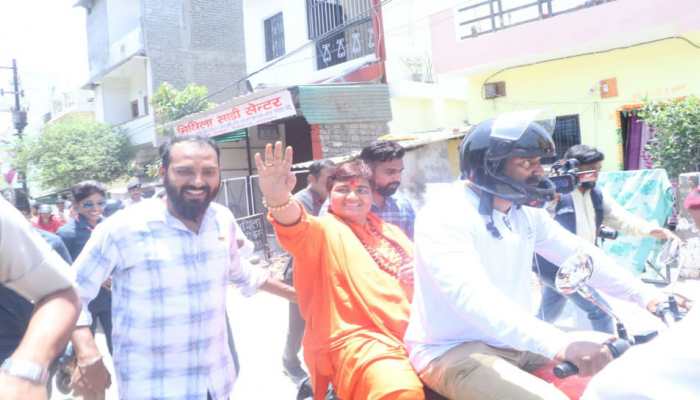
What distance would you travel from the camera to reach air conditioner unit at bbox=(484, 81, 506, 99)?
12.5 metres

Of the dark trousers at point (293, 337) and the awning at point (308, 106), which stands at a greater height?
the awning at point (308, 106)

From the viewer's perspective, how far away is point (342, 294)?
2535 millimetres

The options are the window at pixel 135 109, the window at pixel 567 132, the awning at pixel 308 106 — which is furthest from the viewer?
the window at pixel 135 109

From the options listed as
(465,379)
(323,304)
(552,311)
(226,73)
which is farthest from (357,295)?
(226,73)

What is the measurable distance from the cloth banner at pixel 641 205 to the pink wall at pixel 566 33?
3.61 m

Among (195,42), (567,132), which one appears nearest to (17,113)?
(195,42)

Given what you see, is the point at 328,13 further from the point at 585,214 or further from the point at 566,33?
the point at 585,214

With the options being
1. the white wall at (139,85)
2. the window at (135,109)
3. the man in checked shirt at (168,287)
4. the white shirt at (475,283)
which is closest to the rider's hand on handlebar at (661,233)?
the white shirt at (475,283)

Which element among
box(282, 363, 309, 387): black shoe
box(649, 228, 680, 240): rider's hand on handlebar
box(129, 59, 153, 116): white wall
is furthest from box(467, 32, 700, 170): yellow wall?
box(129, 59, 153, 116): white wall

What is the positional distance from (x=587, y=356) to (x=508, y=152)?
30.3 inches

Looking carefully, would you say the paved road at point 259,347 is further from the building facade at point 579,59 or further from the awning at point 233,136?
the building facade at point 579,59

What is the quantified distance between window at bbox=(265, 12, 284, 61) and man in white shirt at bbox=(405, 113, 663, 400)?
15.6m

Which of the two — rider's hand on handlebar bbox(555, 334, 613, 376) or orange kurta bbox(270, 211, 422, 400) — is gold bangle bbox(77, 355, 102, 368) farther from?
rider's hand on handlebar bbox(555, 334, 613, 376)

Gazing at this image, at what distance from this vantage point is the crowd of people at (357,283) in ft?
6.72
